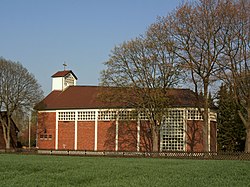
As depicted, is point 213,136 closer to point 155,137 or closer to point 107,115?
point 155,137

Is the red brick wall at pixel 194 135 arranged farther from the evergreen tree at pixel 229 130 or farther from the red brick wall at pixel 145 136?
the evergreen tree at pixel 229 130

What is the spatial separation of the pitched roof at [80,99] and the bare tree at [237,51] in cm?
1174

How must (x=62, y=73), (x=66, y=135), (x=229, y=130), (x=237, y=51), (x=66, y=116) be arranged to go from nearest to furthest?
(x=237, y=51), (x=66, y=135), (x=66, y=116), (x=229, y=130), (x=62, y=73)

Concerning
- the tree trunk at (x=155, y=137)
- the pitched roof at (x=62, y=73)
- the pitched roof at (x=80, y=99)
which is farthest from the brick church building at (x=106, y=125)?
the tree trunk at (x=155, y=137)

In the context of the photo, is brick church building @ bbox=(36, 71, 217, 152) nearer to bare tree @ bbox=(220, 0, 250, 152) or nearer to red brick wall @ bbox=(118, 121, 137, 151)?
red brick wall @ bbox=(118, 121, 137, 151)

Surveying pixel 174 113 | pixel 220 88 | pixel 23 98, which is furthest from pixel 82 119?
pixel 220 88

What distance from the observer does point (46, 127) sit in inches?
2393


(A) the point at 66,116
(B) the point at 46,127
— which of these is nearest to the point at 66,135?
(A) the point at 66,116

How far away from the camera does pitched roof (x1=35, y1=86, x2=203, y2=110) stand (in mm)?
53662

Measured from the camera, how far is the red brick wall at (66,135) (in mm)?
58844

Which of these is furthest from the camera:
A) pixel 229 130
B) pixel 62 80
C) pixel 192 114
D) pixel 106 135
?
pixel 62 80

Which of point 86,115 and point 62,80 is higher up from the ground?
point 62,80

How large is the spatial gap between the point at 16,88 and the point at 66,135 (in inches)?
343

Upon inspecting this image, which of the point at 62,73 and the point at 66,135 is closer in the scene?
the point at 66,135
